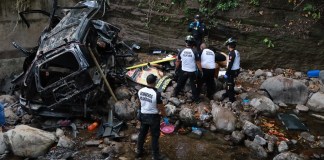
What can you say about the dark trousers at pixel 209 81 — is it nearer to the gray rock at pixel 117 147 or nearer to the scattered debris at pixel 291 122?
the scattered debris at pixel 291 122

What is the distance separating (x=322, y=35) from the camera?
1164 cm

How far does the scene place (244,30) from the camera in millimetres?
12086

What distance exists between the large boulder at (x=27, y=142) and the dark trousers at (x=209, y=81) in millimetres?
4172

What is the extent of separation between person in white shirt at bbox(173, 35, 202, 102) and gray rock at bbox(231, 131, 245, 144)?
→ 5.90 feet

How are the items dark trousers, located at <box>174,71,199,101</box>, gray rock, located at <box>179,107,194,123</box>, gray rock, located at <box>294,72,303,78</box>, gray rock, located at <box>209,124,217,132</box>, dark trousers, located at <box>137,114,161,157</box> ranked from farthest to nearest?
gray rock, located at <box>294,72,303,78</box>
dark trousers, located at <box>174,71,199,101</box>
gray rock, located at <box>179,107,194,123</box>
gray rock, located at <box>209,124,217,132</box>
dark trousers, located at <box>137,114,161,157</box>

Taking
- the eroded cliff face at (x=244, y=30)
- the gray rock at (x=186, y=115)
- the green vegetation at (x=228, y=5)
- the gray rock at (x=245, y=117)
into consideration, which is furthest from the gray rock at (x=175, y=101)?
the green vegetation at (x=228, y=5)

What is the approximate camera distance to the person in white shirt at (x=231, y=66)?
31.0 ft

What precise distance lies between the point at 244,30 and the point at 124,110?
512 centimetres

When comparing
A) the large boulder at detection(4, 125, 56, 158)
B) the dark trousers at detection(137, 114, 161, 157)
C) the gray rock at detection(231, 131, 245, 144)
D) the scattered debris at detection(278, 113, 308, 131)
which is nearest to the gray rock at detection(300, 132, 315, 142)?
the scattered debris at detection(278, 113, 308, 131)

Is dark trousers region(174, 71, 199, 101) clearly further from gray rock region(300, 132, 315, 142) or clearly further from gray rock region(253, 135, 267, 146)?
gray rock region(300, 132, 315, 142)

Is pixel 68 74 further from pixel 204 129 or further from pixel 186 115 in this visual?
pixel 204 129

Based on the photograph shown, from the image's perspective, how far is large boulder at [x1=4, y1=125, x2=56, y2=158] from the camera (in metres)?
7.93

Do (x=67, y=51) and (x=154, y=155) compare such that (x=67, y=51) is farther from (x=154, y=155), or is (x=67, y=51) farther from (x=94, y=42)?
(x=154, y=155)

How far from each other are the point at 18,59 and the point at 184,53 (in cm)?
622
